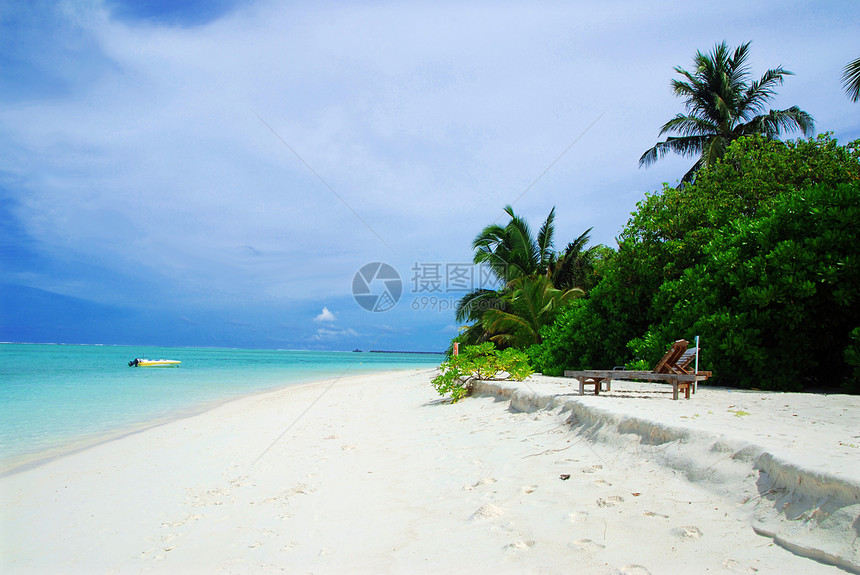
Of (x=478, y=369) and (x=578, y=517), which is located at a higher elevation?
(x=478, y=369)

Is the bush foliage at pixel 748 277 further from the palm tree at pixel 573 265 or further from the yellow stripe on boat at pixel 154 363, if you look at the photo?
the yellow stripe on boat at pixel 154 363

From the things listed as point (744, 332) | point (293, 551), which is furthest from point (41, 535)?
point (744, 332)

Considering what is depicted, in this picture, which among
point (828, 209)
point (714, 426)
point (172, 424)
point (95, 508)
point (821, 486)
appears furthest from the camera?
point (172, 424)

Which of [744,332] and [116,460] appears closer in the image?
[116,460]

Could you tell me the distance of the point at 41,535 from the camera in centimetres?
448

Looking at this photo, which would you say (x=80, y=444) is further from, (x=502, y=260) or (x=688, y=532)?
(x=502, y=260)

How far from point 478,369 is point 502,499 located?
244 inches

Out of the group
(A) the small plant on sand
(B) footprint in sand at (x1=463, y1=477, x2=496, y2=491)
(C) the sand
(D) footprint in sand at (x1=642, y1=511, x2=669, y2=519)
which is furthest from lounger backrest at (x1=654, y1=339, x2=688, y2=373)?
(D) footprint in sand at (x1=642, y1=511, x2=669, y2=519)

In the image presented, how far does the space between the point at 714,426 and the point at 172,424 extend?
1050cm

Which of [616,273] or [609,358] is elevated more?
[616,273]

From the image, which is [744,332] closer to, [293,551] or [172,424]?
[293,551]

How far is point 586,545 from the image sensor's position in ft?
9.80

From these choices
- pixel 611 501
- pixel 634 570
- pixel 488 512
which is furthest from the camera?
pixel 488 512

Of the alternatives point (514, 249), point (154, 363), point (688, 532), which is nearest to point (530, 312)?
point (514, 249)
